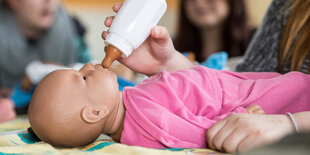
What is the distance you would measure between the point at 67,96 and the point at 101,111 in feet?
0.23

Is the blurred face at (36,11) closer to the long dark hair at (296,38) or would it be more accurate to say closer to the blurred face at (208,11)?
the blurred face at (208,11)

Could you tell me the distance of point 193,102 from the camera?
68 cm

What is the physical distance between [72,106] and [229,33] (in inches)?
76.4

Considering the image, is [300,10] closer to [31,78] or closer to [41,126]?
[41,126]

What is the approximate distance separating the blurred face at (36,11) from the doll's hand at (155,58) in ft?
5.14

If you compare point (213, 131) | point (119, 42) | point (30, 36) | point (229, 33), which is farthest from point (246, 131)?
point (30, 36)

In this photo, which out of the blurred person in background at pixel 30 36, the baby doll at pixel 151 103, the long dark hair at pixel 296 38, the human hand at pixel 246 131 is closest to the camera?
the human hand at pixel 246 131

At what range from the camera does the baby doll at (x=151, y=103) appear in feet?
2.05

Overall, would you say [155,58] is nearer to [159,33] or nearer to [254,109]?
[159,33]

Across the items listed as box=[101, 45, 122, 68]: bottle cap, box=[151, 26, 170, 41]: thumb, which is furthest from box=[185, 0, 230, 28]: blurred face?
box=[101, 45, 122, 68]: bottle cap

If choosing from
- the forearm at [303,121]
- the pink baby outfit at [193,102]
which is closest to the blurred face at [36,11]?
the pink baby outfit at [193,102]

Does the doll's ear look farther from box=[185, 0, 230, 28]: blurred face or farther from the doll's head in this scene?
box=[185, 0, 230, 28]: blurred face

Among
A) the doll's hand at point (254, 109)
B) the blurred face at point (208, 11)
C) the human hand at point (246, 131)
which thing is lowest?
the blurred face at point (208, 11)

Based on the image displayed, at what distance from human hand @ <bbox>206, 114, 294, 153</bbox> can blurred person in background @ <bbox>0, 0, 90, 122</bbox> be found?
1.80 meters
